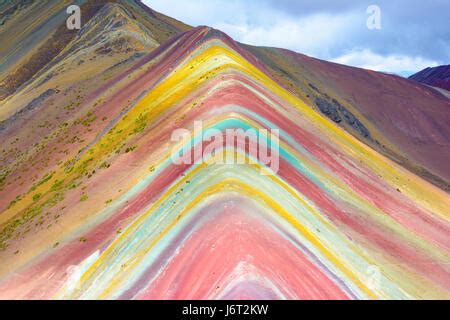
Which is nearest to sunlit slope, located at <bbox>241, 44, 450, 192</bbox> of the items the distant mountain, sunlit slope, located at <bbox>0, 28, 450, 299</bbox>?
sunlit slope, located at <bbox>0, 28, 450, 299</bbox>

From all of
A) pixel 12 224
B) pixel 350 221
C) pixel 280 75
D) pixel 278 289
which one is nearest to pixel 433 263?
pixel 350 221

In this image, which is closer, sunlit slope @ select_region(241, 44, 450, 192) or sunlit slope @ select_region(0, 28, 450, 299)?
sunlit slope @ select_region(0, 28, 450, 299)

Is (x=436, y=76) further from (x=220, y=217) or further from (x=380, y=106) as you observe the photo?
(x=220, y=217)

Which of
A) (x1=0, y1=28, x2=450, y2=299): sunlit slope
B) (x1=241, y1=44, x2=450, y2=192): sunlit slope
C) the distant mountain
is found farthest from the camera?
the distant mountain

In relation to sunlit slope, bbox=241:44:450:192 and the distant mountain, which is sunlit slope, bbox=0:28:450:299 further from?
the distant mountain

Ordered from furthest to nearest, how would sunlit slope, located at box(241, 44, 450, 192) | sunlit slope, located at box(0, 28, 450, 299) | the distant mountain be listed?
the distant mountain < sunlit slope, located at box(241, 44, 450, 192) < sunlit slope, located at box(0, 28, 450, 299)

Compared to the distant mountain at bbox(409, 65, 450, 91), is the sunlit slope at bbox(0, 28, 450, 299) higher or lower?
lower
